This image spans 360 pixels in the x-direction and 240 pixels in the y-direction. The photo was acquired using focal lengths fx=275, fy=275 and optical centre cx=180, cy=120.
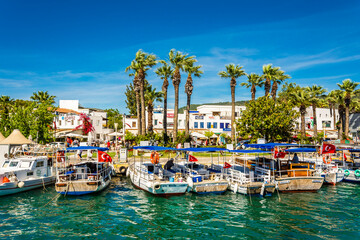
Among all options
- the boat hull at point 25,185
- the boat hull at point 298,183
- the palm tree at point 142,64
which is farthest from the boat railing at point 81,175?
the palm tree at point 142,64

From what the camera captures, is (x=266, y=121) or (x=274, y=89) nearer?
(x=266, y=121)

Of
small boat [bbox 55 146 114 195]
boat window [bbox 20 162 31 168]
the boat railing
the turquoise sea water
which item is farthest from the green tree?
boat window [bbox 20 162 31 168]

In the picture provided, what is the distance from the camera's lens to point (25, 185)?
22.7m

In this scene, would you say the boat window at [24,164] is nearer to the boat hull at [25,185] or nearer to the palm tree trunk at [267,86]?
the boat hull at [25,185]

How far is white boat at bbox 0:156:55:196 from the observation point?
21630mm

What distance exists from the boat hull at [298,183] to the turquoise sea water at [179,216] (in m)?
0.59

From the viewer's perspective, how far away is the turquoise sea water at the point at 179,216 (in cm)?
1411

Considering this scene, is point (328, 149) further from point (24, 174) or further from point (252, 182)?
point (24, 174)

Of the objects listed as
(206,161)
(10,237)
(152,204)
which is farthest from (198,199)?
(206,161)

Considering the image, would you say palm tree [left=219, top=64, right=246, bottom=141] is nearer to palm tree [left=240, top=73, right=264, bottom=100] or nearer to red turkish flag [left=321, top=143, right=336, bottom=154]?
palm tree [left=240, top=73, right=264, bottom=100]

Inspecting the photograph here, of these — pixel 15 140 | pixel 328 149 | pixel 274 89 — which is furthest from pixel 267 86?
pixel 15 140

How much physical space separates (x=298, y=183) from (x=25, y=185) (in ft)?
73.6

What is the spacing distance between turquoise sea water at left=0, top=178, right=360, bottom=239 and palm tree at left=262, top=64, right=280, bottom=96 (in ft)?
111

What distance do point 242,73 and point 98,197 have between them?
40285 mm
